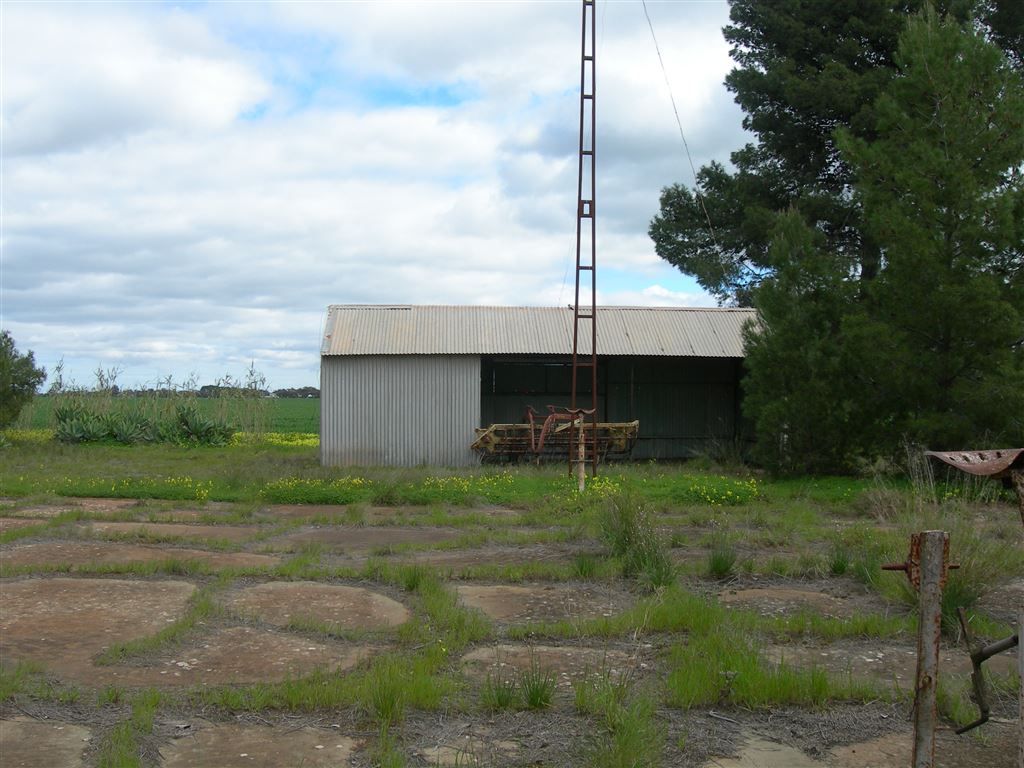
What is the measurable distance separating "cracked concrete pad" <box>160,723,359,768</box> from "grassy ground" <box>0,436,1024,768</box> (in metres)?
0.13

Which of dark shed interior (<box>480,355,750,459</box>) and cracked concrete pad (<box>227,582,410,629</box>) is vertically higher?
dark shed interior (<box>480,355,750,459</box>)

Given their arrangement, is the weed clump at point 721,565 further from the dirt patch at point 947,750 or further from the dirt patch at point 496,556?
the dirt patch at point 947,750

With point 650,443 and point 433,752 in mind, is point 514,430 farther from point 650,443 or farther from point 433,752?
point 433,752

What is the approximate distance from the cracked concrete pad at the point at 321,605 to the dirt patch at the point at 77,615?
0.56m

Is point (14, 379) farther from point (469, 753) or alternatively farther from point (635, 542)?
point (469, 753)

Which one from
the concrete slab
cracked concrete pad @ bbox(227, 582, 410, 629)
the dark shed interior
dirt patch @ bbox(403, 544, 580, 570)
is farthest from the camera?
the dark shed interior

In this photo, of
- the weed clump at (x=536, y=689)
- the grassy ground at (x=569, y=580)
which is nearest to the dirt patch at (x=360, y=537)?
the grassy ground at (x=569, y=580)

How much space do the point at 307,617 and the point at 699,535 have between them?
5186 mm

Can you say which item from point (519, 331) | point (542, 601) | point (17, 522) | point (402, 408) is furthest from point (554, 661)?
point (519, 331)

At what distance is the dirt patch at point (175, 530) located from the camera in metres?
10.1

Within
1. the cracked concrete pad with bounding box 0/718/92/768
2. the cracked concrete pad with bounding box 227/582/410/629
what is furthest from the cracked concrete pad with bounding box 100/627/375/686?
the cracked concrete pad with bounding box 0/718/92/768

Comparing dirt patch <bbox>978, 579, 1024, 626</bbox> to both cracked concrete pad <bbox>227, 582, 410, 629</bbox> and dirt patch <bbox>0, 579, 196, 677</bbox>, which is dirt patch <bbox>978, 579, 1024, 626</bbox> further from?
dirt patch <bbox>0, 579, 196, 677</bbox>

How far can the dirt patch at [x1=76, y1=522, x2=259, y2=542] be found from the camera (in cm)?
1010

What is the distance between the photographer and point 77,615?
6.89 metres
